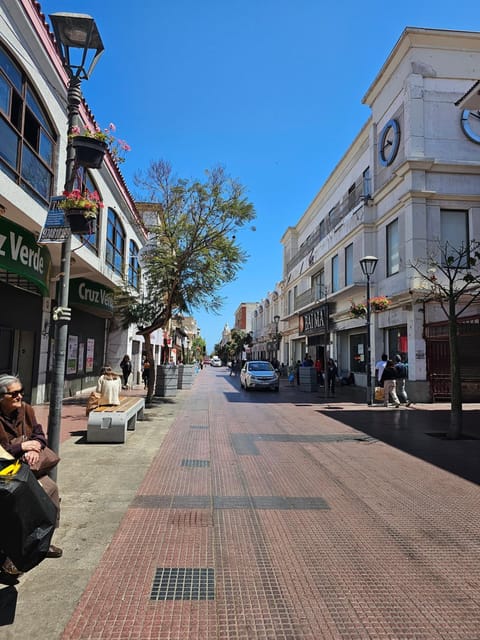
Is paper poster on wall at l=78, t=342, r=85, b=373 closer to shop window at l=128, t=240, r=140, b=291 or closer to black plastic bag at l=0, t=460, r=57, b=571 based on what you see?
shop window at l=128, t=240, r=140, b=291

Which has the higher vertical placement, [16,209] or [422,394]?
[16,209]

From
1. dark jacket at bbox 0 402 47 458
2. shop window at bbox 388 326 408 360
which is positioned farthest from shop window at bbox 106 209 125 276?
dark jacket at bbox 0 402 47 458

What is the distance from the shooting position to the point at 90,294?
1527 cm

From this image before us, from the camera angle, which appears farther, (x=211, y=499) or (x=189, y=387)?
(x=189, y=387)

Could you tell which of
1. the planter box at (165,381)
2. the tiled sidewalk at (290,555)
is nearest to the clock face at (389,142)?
the planter box at (165,381)

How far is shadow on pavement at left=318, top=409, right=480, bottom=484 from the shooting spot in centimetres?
725

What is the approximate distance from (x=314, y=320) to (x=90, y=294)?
1687cm

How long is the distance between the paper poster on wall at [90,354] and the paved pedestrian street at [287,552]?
36.8 ft

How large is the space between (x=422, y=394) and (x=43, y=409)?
13.0 metres

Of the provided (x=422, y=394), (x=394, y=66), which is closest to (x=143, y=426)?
(x=422, y=394)

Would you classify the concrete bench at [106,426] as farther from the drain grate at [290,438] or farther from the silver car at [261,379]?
the silver car at [261,379]

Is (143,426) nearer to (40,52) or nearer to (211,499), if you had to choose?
(211,499)

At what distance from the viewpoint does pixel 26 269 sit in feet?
29.7

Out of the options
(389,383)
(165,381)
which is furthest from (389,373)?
(165,381)
